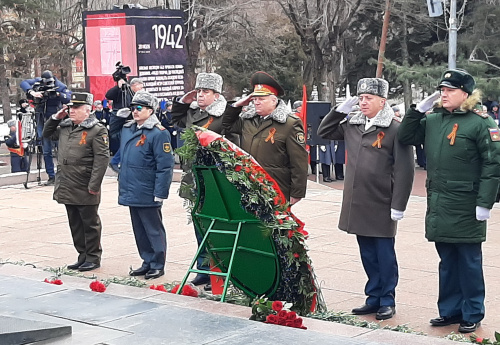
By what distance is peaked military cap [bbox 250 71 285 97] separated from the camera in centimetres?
740

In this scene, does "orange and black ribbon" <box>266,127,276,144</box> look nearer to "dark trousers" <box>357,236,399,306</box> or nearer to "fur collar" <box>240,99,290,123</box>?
"fur collar" <box>240,99,290,123</box>

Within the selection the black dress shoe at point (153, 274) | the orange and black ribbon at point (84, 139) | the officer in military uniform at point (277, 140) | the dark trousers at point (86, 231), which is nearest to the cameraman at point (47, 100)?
the dark trousers at point (86, 231)

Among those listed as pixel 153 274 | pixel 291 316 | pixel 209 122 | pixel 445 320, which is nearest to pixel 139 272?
pixel 153 274

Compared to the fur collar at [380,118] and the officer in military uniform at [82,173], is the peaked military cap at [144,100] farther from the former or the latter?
the fur collar at [380,118]

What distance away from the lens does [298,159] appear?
745 cm

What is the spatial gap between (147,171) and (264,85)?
162cm

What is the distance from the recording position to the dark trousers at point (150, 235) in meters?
8.52

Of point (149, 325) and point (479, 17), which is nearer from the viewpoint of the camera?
point (149, 325)

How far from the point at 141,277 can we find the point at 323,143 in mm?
9124

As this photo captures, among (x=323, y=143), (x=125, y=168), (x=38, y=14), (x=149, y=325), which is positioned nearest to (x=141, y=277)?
(x=125, y=168)

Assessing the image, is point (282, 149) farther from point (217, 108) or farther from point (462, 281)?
point (462, 281)

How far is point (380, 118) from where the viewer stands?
22.6ft

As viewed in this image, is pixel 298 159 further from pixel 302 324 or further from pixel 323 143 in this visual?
pixel 323 143

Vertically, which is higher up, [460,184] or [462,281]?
[460,184]
